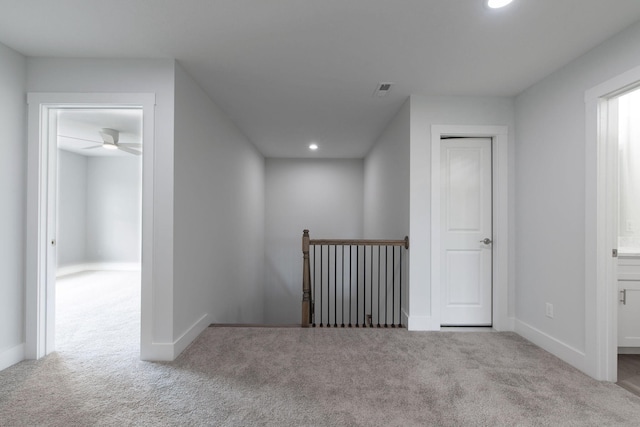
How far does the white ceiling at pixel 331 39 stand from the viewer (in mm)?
1839

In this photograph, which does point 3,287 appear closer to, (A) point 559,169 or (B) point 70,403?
(B) point 70,403

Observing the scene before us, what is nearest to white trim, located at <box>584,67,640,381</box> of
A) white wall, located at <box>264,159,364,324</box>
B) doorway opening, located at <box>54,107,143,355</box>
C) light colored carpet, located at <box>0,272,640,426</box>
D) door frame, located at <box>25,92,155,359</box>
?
light colored carpet, located at <box>0,272,640,426</box>

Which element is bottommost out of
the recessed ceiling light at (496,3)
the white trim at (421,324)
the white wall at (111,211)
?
the white trim at (421,324)

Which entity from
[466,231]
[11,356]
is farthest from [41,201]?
[466,231]

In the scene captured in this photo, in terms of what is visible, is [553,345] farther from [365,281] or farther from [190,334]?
[190,334]

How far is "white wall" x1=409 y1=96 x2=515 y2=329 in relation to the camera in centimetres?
314

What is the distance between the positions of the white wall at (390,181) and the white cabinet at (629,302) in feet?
6.03

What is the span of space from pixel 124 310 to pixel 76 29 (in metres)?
3.30

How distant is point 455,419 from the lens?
1.73m

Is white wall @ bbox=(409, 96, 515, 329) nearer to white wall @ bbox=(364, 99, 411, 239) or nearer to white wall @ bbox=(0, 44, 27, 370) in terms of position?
white wall @ bbox=(364, 99, 411, 239)

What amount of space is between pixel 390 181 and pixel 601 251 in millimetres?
2322

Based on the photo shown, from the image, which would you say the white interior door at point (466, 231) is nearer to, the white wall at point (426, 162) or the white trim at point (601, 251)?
the white wall at point (426, 162)

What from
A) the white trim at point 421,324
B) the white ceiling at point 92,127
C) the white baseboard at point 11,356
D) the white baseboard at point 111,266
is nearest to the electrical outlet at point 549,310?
the white trim at point 421,324

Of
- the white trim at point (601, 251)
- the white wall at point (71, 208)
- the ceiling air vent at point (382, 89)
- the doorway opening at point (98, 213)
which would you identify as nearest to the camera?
the white trim at point (601, 251)
